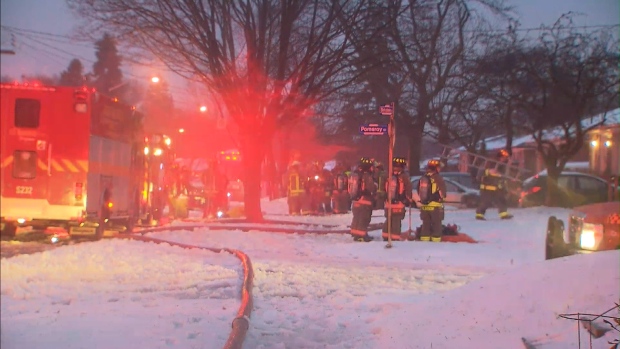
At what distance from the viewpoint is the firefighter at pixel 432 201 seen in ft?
41.4

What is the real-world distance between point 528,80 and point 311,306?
14.3 meters

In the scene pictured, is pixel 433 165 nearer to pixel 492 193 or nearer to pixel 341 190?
pixel 341 190

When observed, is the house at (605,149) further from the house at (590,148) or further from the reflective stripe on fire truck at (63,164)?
the reflective stripe on fire truck at (63,164)

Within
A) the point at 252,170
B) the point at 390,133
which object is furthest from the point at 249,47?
the point at 390,133

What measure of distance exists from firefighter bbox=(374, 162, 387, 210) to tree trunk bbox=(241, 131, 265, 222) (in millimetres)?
6180

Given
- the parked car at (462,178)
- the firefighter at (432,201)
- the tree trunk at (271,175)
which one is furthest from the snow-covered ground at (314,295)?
the tree trunk at (271,175)

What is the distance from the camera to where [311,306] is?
26.3 ft

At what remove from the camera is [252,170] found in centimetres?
1952

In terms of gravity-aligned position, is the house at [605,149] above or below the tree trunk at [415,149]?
above

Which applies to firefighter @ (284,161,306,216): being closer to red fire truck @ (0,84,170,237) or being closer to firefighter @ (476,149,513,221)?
firefighter @ (476,149,513,221)

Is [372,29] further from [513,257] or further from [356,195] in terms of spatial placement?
[513,257]

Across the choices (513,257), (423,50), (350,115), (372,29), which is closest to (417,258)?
(513,257)

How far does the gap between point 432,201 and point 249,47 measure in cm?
741

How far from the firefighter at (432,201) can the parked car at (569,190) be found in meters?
7.64
